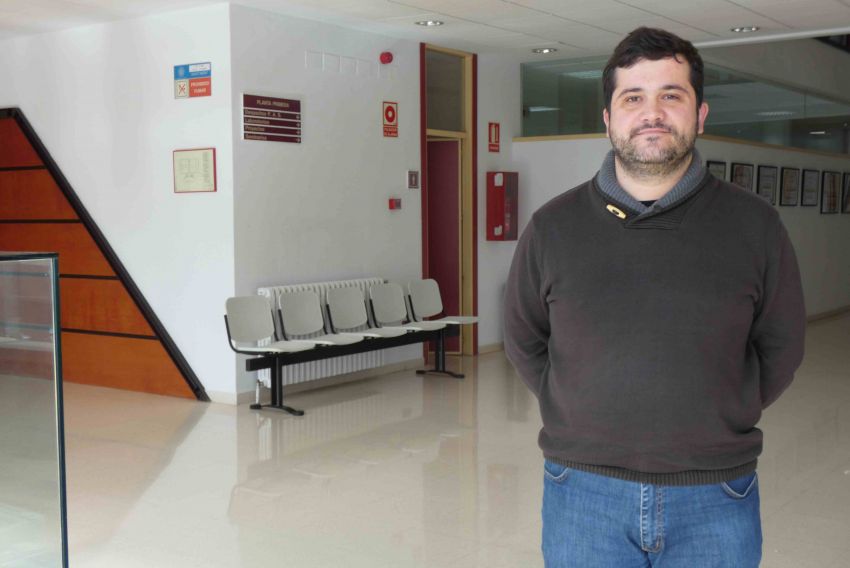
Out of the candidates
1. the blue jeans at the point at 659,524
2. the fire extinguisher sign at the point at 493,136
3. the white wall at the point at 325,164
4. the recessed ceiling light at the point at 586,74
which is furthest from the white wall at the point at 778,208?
the blue jeans at the point at 659,524

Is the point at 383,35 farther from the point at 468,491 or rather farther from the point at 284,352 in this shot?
the point at 468,491

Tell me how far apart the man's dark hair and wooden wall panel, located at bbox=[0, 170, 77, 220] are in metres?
7.29

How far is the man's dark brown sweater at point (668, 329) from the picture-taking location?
1755 mm

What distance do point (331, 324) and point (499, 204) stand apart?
105 inches

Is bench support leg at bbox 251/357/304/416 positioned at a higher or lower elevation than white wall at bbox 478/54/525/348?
lower

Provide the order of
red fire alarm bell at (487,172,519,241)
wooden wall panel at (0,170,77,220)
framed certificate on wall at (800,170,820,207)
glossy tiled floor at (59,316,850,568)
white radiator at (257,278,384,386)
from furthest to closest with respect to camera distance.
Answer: framed certificate on wall at (800,170,820,207) → red fire alarm bell at (487,172,519,241) → wooden wall panel at (0,170,77,220) → white radiator at (257,278,384,386) → glossy tiled floor at (59,316,850,568)

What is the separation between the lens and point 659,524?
180cm

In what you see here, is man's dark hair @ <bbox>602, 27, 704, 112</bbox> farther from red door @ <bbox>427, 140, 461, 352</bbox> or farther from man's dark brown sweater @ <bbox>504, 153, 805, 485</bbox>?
red door @ <bbox>427, 140, 461, 352</bbox>

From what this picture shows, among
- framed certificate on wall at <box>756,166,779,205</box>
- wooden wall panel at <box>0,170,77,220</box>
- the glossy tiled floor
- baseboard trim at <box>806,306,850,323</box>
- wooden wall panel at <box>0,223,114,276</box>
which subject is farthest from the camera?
baseboard trim at <box>806,306,850,323</box>

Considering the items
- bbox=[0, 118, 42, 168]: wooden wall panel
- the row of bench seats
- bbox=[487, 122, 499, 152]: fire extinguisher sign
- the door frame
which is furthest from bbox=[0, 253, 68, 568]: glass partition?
bbox=[487, 122, 499, 152]: fire extinguisher sign

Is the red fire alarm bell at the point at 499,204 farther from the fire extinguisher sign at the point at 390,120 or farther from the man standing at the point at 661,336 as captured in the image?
the man standing at the point at 661,336

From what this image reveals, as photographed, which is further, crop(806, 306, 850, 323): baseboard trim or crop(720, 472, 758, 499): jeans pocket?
crop(806, 306, 850, 323): baseboard trim

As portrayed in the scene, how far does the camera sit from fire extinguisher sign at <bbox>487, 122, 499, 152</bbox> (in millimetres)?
10008

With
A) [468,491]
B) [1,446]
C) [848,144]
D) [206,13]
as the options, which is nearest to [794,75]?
[848,144]
